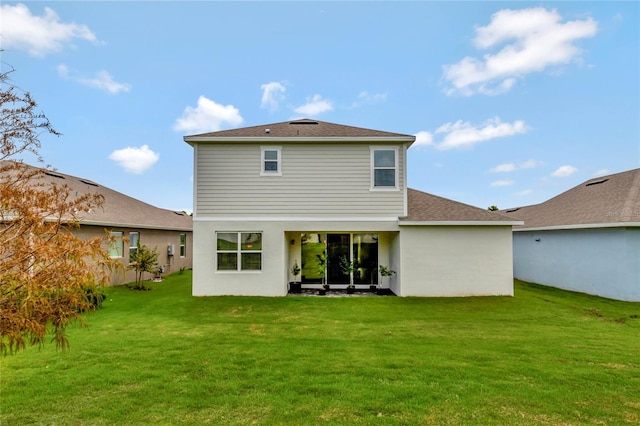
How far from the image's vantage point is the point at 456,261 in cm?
1078

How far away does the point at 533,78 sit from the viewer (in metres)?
16.0

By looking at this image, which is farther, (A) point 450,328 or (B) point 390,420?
(A) point 450,328

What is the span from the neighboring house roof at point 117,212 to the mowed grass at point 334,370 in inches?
267

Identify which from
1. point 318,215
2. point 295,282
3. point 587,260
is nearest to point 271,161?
point 318,215

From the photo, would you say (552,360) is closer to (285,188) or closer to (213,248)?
(285,188)

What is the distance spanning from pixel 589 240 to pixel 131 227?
20.3 meters

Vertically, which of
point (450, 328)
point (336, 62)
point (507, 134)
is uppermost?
point (336, 62)

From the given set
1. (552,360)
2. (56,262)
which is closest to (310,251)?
(552,360)

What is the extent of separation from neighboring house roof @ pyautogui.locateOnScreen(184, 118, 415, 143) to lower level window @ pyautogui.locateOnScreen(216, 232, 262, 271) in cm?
353

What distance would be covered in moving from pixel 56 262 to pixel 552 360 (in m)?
7.25

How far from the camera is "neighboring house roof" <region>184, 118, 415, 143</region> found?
35.7 feet

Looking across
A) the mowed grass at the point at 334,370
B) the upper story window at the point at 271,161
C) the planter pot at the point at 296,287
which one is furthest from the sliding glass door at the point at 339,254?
the mowed grass at the point at 334,370

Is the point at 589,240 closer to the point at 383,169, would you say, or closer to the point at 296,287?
the point at 383,169

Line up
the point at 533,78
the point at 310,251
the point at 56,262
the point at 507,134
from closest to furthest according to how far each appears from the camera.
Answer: the point at 56,262, the point at 310,251, the point at 533,78, the point at 507,134
